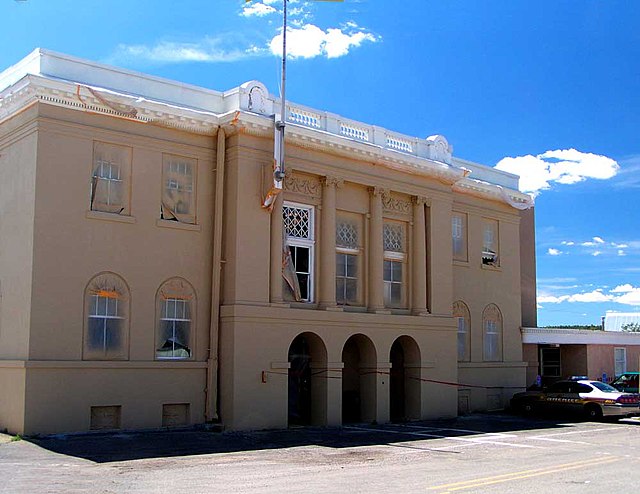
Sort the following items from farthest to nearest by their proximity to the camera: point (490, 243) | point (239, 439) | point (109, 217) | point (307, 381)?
point (490, 243) < point (307, 381) < point (109, 217) < point (239, 439)

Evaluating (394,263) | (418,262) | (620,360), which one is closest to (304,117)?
(394,263)

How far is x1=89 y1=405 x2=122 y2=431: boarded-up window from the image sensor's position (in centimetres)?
1986

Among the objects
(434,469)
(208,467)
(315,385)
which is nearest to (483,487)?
(434,469)

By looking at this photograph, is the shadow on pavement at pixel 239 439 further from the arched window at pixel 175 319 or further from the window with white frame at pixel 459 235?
the window with white frame at pixel 459 235

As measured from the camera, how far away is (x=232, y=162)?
22.6 meters

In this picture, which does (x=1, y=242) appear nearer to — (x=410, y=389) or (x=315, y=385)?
(x=315, y=385)

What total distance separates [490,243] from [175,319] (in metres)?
15.4

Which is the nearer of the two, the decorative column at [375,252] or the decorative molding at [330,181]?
the decorative molding at [330,181]

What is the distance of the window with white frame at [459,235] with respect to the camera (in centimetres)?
3067

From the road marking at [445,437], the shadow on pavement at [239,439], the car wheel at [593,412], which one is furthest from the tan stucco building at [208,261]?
the car wheel at [593,412]

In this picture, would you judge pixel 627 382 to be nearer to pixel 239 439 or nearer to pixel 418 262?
pixel 418 262

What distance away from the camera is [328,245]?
80.1 feet

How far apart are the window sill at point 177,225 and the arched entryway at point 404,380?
8.60 m

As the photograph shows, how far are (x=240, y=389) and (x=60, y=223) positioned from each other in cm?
646
